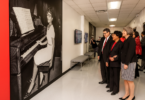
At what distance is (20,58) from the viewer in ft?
8.04

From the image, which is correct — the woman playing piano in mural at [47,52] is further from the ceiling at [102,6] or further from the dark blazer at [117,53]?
the dark blazer at [117,53]

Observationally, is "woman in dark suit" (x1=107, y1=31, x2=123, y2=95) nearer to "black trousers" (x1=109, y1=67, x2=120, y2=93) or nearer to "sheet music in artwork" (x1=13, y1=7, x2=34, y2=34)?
"black trousers" (x1=109, y1=67, x2=120, y2=93)

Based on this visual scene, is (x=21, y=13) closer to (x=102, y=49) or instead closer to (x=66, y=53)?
(x=102, y=49)

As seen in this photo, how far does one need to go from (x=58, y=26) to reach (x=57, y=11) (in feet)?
1.67

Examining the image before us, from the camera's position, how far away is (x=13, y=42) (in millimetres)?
2283

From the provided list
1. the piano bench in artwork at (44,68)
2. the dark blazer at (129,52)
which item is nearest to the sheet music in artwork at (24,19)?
the piano bench in artwork at (44,68)

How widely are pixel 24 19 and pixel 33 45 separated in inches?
25.3

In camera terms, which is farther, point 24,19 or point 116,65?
point 116,65

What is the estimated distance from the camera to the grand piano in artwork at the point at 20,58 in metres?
2.28

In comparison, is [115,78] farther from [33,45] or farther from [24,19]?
[24,19]
